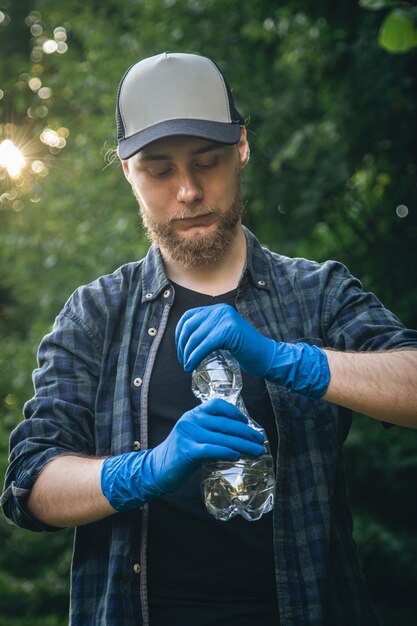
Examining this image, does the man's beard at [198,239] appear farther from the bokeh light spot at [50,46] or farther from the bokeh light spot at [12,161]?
the bokeh light spot at [50,46]

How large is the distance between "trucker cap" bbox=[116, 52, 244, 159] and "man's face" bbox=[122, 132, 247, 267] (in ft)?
0.17

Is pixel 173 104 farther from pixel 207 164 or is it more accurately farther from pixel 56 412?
pixel 56 412

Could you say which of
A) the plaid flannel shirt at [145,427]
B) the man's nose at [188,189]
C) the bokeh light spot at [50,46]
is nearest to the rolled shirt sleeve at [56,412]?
the plaid flannel shirt at [145,427]

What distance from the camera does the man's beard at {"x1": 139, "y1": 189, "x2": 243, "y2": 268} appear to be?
2605 mm

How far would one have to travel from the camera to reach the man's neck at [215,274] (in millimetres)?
→ 2695

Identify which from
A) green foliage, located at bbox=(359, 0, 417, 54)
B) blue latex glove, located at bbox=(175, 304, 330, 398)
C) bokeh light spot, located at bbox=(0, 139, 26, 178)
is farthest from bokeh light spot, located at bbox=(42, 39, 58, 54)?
blue latex glove, located at bbox=(175, 304, 330, 398)

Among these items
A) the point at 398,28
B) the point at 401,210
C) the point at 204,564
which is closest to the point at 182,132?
the point at 398,28

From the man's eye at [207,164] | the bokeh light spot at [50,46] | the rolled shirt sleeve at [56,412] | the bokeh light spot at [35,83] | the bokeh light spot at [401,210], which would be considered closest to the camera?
the rolled shirt sleeve at [56,412]

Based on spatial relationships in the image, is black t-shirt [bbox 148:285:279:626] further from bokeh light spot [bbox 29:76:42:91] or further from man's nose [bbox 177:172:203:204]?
bokeh light spot [bbox 29:76:42:91]

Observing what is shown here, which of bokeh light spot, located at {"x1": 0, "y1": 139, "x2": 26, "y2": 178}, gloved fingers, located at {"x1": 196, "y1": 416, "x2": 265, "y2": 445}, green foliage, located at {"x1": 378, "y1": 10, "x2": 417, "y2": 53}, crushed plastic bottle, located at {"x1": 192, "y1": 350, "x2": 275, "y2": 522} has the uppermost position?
bokeh light spot, located at {"x1": 0, "y1": 139, "x2": 26, "y2": 178}

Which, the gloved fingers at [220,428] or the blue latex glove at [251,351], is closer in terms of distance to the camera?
the gloved fingers at [220,428]

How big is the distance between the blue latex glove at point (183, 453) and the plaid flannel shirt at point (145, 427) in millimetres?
202

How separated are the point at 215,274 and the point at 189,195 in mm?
329

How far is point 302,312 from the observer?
2607 mm
